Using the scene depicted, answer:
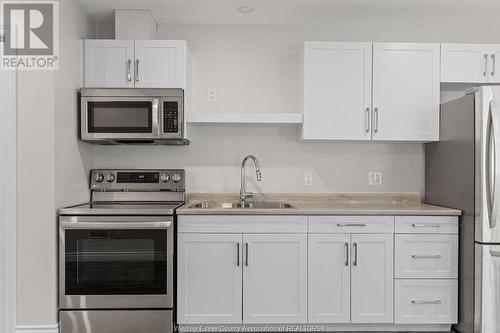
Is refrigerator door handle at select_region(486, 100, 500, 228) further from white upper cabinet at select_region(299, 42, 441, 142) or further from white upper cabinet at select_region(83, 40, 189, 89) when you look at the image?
white upper cabinet at select_region(83, 40, 189, 89)

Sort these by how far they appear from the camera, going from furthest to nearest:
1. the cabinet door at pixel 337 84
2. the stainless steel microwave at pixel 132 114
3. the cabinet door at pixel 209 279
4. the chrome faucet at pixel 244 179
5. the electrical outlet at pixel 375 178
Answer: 1. the electrical outlet at pixel 375 178
2. the chrome faucet at pixel 244 179
3. the cabinet door at pixel 337 84
4. the stainless steel microwave at pixel 132 114
5. the cabinet door at pixel 209 279

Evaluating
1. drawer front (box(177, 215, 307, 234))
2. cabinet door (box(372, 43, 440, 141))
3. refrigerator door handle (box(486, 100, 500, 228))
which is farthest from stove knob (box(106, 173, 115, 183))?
refrigerator door handle (box(486, 100, 500, 228))

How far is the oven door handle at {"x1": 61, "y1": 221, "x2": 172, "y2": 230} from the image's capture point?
2631 mm

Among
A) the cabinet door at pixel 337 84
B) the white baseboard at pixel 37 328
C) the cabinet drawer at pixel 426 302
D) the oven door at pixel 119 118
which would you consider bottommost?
the white baseboard at pixel 37 328

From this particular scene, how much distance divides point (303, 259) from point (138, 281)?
1.15m

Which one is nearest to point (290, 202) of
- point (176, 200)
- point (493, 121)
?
point (176, 200)

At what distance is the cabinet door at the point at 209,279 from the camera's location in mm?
2758

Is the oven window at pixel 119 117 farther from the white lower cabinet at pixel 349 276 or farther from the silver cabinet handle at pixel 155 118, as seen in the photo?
the white lower cabinet at pixel 349 276

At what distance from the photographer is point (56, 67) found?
8.59 feet

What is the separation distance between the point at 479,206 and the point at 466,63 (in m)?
1.20

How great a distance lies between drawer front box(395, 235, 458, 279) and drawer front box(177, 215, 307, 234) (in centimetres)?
72

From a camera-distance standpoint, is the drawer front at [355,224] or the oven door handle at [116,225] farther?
the drawer front at [355,224]

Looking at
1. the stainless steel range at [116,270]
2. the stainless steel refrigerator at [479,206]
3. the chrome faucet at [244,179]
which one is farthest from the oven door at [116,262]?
the stainless steel refrigerator at [479,206]

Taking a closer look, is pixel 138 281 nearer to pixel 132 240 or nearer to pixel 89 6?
pixel 132 240
